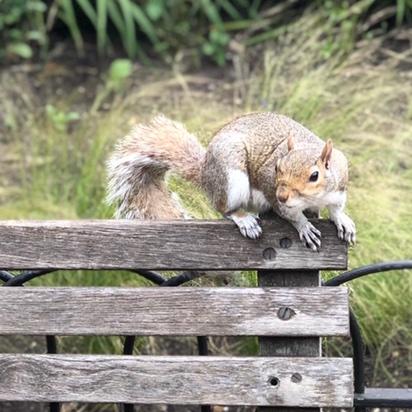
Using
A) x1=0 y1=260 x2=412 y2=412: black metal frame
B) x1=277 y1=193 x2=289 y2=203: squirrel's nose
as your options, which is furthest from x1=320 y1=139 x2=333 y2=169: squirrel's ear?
x1=0 y1=260 x2=412 y2=412: black metal frame

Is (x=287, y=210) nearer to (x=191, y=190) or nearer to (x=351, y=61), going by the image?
(x=191, y=190)

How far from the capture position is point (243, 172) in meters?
2.50

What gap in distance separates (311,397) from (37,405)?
1.28 metres

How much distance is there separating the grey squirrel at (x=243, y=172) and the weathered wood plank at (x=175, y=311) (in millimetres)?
116

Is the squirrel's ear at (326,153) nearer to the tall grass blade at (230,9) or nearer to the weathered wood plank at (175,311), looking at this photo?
the weathered wood plank at (175,311)

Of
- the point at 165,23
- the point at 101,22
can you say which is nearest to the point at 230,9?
the point at 165,23

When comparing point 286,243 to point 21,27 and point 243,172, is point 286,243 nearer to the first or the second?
point 243,172

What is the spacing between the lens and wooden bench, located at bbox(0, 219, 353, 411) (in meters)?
2.22

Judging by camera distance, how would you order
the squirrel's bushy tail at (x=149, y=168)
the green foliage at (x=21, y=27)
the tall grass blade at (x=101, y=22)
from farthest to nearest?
the green foliage at (x=21, y=27) < the tall grass blade at (x=101, y=22) < the squirrel's bushy tail at (x=149, y=168)

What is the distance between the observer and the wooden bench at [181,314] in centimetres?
222

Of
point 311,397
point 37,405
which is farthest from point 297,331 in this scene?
point 37,405

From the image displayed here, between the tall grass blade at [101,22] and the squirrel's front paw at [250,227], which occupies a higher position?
Answer: the squirrel's front paw at [250,227]

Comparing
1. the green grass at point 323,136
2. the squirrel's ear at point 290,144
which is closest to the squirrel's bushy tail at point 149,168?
the green grass at point 323,136

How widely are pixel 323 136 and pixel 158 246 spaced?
1.35 m
